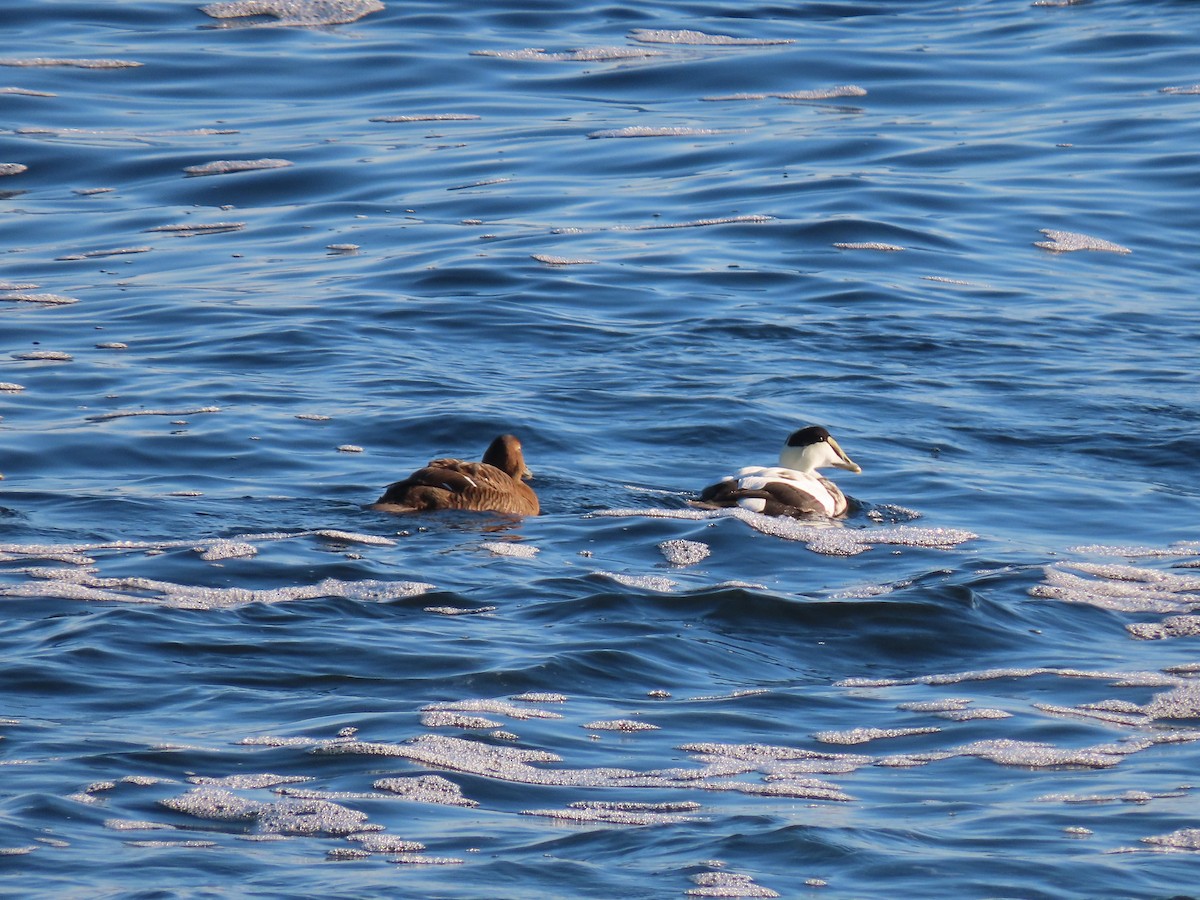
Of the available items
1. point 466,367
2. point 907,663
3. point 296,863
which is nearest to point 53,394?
point 466,367

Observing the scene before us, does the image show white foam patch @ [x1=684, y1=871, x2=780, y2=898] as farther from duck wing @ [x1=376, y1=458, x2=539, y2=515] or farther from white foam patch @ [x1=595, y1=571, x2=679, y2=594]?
duck wing @ [x1=376, y1=458, x2=539, y2=515]

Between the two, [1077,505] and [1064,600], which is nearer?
[1064,600]

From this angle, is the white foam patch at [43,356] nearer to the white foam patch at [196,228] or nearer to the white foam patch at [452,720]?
the white foam patch at [196,228]

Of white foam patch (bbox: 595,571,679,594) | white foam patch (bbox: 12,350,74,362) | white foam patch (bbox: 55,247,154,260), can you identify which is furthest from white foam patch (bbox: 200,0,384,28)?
white foam patch (bbox: 595,571,679,594)

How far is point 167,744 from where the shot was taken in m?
6.47

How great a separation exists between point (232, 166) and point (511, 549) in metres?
11.0

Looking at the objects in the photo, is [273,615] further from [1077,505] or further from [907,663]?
[1077,505]

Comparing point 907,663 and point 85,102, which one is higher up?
point 85,102

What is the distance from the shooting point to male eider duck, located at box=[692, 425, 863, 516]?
424 inches

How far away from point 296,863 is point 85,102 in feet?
58.7

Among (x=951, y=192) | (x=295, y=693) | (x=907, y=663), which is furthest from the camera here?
(x=951, y=192)

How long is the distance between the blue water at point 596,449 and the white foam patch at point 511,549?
0.05 metres

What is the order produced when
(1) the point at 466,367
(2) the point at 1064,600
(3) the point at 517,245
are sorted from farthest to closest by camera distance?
(3) the point at 517,245 → (1) the point at 466,367 → (2) the point at 1064,600

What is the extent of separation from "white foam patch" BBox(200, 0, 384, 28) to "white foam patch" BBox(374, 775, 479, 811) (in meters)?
20.8
